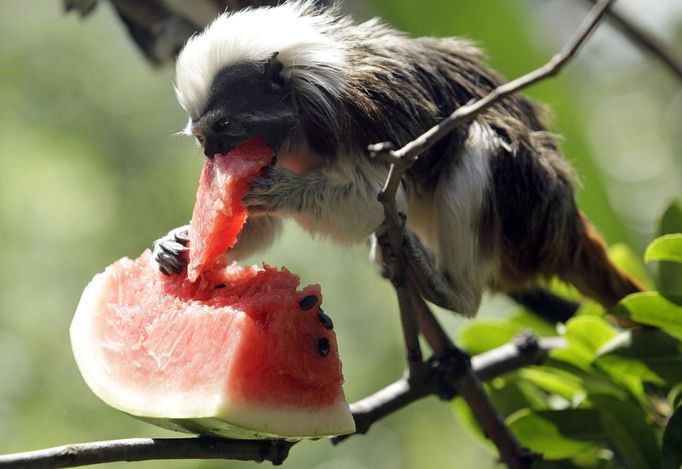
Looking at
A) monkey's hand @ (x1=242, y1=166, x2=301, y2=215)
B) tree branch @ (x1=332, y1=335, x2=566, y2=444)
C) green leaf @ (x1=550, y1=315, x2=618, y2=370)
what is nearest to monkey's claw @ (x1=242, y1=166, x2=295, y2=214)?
monkey's hand @ (x1=242, y1=166, x2=301, y2=215)

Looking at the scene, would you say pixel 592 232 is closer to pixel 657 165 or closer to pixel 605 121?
pixel 657 165

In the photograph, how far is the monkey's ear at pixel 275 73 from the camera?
7.20 feet

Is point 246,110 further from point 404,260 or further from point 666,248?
point 666,248

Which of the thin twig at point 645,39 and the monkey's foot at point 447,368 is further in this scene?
the thin twig at point 645,39

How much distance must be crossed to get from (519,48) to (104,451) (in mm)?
2711

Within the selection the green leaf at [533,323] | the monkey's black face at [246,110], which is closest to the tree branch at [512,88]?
the monkey's black face at [246,110]

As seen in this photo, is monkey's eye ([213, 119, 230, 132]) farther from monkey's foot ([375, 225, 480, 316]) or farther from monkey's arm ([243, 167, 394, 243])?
monkey's foot ([375, 225, 480, 316])

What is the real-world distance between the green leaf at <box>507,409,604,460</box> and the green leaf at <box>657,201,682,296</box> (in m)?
0.36

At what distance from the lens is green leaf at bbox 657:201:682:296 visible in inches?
83.0

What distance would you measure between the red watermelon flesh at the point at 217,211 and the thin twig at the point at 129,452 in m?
0.39

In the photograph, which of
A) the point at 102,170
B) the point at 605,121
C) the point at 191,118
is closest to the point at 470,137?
the point at 191,118

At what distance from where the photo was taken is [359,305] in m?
6.22

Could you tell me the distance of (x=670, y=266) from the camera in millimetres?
2172

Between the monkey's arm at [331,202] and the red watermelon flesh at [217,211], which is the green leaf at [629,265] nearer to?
the monkey's arm at [331,202]
